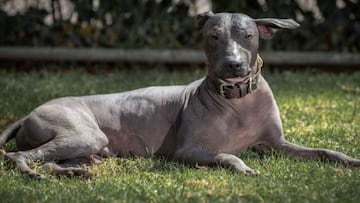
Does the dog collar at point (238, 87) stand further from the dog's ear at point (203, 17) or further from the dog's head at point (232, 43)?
the dog's ear at point (203, 17)

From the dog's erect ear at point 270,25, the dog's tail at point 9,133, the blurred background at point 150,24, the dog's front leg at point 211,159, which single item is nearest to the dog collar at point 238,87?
the dog's erect ear at point 270,25

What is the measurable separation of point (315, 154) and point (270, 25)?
2.81 ft

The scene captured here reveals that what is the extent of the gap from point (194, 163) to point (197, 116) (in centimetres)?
37

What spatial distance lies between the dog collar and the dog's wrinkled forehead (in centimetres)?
24

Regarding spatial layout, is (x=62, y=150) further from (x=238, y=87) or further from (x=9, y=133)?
(x=238, y=87)

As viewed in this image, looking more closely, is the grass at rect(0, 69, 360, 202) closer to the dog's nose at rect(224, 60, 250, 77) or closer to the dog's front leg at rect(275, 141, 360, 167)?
the dog's front leg at rect(275, 141, 360, 167)

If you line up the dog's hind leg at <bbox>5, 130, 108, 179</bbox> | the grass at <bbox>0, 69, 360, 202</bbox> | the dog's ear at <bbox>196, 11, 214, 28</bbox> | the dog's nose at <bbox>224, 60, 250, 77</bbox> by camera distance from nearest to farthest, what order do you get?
1. the grass at <bbox>0, 69, 360, 202</bbox>
2. the dog's nose at <bbox>224, 60, 250, 77</bbox>
3. the dog's hind leg at <bbox>5, 130, 108, 179</bbox>
4. the dog's ear at <bbox>196, 11, 214, 28</bbox>

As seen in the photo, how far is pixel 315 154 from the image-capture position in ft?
18.0

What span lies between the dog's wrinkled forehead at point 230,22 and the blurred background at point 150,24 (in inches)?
167

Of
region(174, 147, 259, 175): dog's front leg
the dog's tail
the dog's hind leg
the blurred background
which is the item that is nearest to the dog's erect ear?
region(174, 147, 259, 175): dog's front leg

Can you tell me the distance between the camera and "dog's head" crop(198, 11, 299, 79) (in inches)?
208

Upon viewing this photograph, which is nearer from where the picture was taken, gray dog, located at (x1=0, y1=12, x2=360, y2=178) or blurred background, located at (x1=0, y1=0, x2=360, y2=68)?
gray dog, located at (x1=0, y1=12, x2=360, y2=178)

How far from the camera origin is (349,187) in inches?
186

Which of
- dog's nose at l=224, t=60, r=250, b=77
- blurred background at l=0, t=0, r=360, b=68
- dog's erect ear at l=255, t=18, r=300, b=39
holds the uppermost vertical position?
dog's erect ear at l=255, t=18, r=300, b=39
